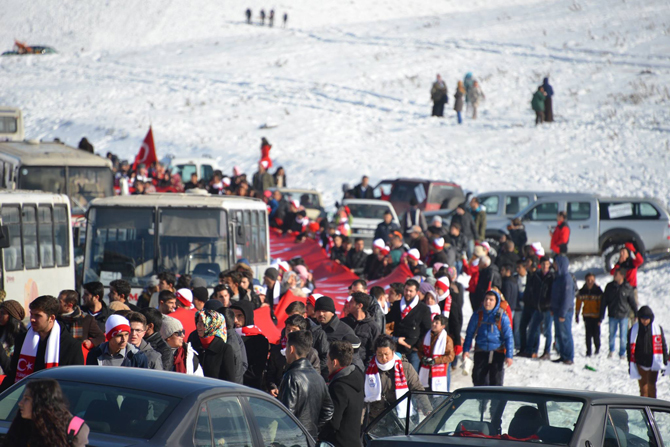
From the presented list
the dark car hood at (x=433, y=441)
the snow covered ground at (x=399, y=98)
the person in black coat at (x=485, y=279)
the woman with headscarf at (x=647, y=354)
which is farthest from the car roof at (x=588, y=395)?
the snow covered ground at (x=399, y=98)

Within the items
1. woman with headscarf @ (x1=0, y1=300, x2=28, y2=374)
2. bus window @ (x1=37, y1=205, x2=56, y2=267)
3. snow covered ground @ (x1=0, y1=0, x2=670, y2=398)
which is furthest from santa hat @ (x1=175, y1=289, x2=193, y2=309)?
snow covered ground @ (x1=0, y1=0, x2=670, y2=398)

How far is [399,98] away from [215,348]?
36.6 m

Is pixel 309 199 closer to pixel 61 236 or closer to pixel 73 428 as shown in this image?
pixel 61 236

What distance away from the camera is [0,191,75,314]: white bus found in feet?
43.9

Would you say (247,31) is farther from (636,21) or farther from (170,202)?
(170,202)

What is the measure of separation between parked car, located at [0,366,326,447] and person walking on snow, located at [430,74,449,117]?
106ft

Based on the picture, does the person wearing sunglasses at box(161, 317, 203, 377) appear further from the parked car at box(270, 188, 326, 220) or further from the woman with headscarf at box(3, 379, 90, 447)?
the parked car at box(270, 188, 326, 220)

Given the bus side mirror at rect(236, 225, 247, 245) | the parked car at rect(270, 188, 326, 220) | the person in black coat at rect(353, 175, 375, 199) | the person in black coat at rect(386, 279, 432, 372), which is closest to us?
the person in black coat at rect(386, 279, 432, 372)

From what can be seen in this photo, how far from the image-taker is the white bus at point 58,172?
19438mm

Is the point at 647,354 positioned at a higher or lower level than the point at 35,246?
lower

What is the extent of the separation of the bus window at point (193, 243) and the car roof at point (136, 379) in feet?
29.3

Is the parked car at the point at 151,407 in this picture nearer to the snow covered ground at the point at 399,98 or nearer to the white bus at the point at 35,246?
the white bus at the point at 35,246

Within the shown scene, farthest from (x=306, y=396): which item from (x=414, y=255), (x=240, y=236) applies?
(x=414, y=255)

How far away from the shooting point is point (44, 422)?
4035 mm
